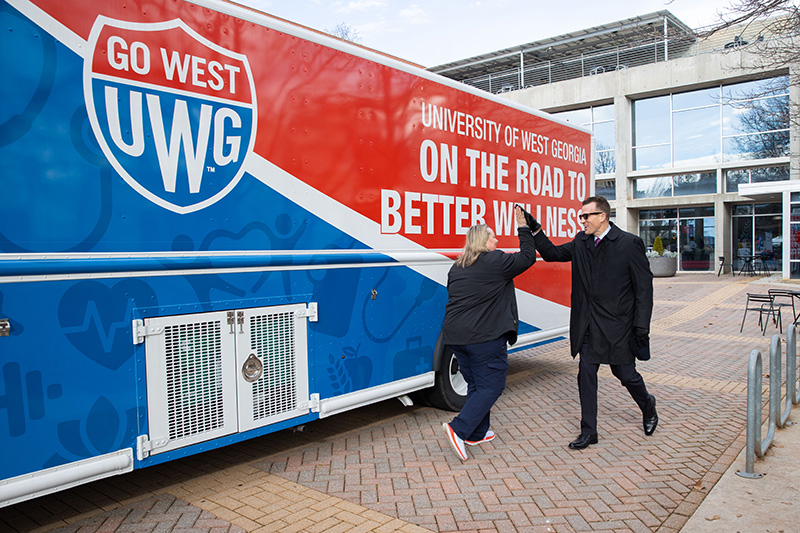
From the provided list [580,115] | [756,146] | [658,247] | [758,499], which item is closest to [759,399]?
[758,499]

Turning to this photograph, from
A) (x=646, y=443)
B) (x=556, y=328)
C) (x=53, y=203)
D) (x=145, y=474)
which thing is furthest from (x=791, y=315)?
(x=53, y=203)

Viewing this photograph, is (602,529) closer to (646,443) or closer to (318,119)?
(646,443)

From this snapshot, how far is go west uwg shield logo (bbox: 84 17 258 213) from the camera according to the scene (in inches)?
129

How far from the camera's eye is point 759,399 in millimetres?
4230

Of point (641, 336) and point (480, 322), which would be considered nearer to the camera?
point (480, 322)

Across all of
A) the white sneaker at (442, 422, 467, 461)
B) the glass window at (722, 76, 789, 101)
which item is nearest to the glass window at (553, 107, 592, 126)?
the glass window at (722, 76, 789, 101)

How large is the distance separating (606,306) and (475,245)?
3.95 ft

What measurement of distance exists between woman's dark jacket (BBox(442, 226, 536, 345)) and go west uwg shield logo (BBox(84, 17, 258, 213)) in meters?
1.94

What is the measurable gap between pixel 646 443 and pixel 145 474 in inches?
160

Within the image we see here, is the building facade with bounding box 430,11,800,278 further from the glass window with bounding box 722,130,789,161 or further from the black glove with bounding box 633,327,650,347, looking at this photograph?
the black glove with bounding box 633,327,650,347

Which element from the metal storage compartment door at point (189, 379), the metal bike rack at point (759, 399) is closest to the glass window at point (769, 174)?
the metal bike rack at point (759, 399)

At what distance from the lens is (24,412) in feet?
9.86

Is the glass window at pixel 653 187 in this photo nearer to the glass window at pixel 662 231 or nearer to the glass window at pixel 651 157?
the glass window at pixel 651 157

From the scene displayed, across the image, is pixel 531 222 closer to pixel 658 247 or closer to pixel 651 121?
pixel 658 247
